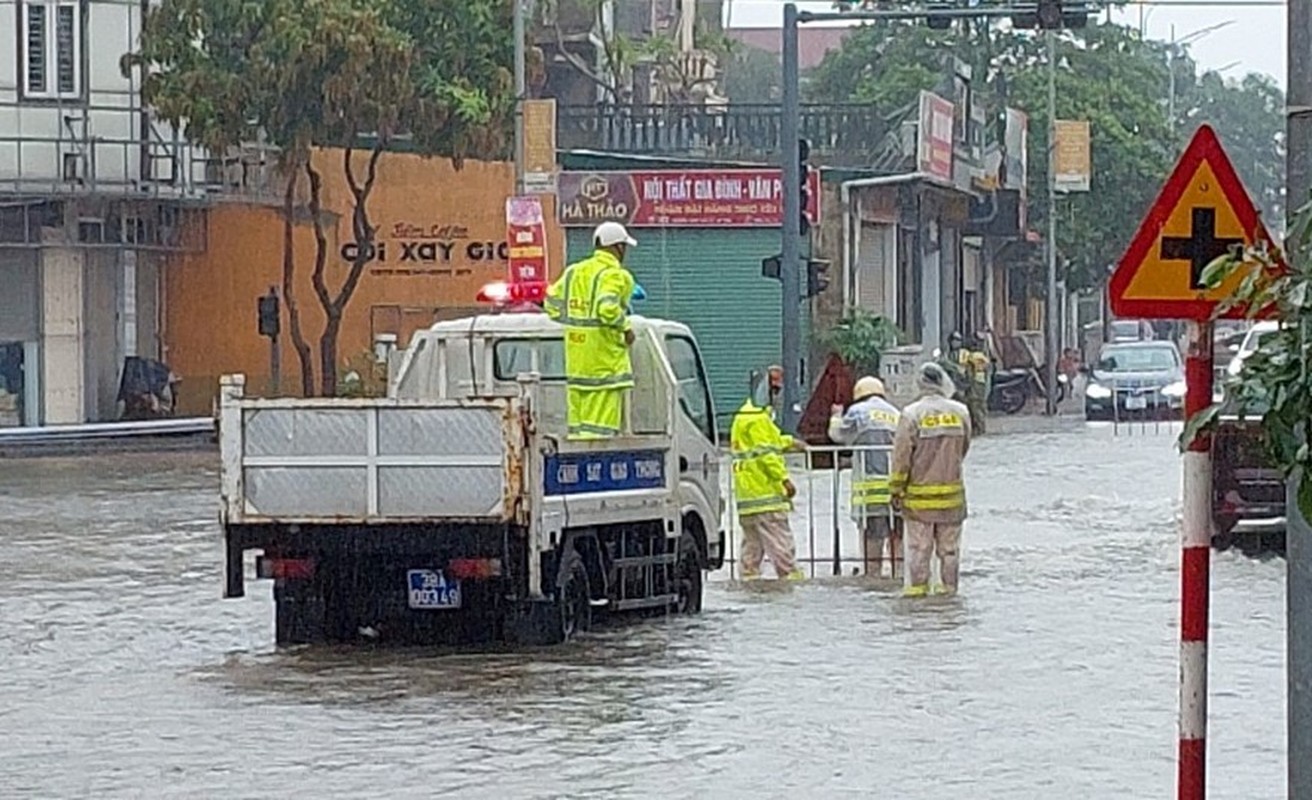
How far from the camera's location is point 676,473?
57.7 ft

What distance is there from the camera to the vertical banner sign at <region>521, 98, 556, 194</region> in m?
44.2

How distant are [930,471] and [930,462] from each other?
7 centimetres

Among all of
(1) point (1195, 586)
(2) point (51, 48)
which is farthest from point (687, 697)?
(2) point (51, 48)

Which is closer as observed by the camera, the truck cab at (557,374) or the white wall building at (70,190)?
the truck cab at (557,374)

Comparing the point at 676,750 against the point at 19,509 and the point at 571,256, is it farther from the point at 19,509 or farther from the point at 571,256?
the point at 571,256

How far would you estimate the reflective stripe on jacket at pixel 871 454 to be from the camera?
2116 cm

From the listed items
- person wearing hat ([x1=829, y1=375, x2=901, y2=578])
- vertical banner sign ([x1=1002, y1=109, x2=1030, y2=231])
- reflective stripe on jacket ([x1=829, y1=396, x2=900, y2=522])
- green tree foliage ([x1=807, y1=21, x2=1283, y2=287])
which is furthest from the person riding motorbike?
reflective stripe on jacket ([x1=829, y1=396, x2=900, y2=522])

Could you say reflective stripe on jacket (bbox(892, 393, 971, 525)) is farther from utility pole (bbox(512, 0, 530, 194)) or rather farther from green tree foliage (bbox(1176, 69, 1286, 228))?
green tree foliage (bbox(1176, 69, 1286, 228))

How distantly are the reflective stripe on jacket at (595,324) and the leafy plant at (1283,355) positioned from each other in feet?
33.8

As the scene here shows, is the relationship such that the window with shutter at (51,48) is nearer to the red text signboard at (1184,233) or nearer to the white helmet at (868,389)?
the white helmet at (868,389)

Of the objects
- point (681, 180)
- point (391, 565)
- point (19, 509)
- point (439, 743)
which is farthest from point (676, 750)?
point (681, 180)

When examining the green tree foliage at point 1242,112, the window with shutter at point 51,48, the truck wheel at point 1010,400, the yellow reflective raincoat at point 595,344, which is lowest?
the truck wheel at point 1010,400

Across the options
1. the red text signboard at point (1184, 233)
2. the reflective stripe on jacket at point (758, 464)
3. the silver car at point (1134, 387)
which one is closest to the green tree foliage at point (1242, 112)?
the silver car at point (1134, 387)

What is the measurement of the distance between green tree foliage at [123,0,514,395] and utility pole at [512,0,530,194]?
1573mm
